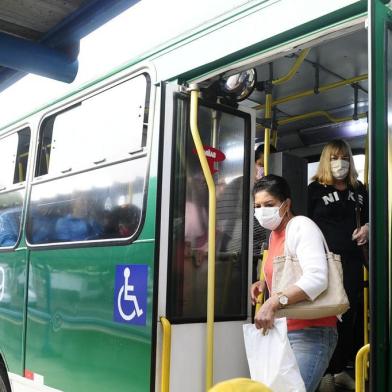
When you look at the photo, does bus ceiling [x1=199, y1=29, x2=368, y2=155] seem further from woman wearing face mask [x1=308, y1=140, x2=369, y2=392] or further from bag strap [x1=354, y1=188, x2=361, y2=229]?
bag strap [x1=354, y1=188, x2=361, y2=229]

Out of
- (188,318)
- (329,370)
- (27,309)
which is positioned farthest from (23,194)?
(329,370)

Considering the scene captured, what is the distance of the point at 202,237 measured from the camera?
3.06 m

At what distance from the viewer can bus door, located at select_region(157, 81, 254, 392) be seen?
9.45ft

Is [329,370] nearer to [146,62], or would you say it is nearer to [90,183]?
[90,183]

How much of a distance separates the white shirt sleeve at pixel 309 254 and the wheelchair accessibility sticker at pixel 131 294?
2.56ft

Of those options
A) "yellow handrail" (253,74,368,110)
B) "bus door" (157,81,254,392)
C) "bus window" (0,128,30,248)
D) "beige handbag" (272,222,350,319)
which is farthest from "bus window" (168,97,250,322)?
"bus window" (0,128,30,248)

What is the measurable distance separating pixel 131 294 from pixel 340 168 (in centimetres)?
152

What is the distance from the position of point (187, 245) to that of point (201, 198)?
0.28 m

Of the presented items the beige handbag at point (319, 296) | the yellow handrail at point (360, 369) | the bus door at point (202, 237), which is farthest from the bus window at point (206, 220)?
the yellow handrail at point (360, 369)

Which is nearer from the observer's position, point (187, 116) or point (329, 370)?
point (187, 116)

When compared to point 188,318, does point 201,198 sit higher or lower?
higher

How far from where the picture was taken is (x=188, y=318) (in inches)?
116

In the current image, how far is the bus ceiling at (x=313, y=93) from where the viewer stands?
363 centimetres

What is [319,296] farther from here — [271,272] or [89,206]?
[89,206]
